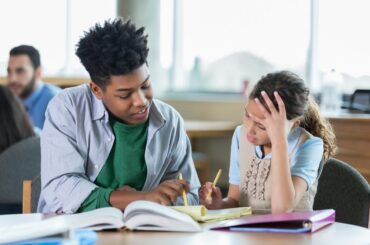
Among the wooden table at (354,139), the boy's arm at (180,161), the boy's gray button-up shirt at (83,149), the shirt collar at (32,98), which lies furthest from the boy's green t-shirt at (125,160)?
the shirt collar at (32,98)

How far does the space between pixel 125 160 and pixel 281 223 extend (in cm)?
56

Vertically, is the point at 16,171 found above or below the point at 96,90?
below

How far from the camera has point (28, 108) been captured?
492 centimetres

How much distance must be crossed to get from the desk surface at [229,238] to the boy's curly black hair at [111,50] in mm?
545

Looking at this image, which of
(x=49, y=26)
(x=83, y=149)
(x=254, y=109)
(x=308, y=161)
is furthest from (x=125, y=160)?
(x=49, y=26)

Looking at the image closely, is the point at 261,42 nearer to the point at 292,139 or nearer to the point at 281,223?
the point at 292,139

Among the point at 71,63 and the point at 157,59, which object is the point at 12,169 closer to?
the point at 157,59

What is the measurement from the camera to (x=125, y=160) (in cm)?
223

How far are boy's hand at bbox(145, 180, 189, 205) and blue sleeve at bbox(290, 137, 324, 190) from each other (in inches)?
13.1

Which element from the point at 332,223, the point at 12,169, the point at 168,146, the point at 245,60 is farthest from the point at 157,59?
the point at 332,223

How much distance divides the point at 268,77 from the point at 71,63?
5518 millimetres

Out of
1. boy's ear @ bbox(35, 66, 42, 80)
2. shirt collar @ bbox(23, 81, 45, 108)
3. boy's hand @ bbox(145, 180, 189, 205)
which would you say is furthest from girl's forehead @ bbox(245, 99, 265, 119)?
boy's ear @ bbox(35, 66, 42, 80)

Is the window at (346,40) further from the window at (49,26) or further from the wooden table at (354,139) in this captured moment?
the window at (49,26)

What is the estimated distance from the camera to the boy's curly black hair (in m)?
2.14
